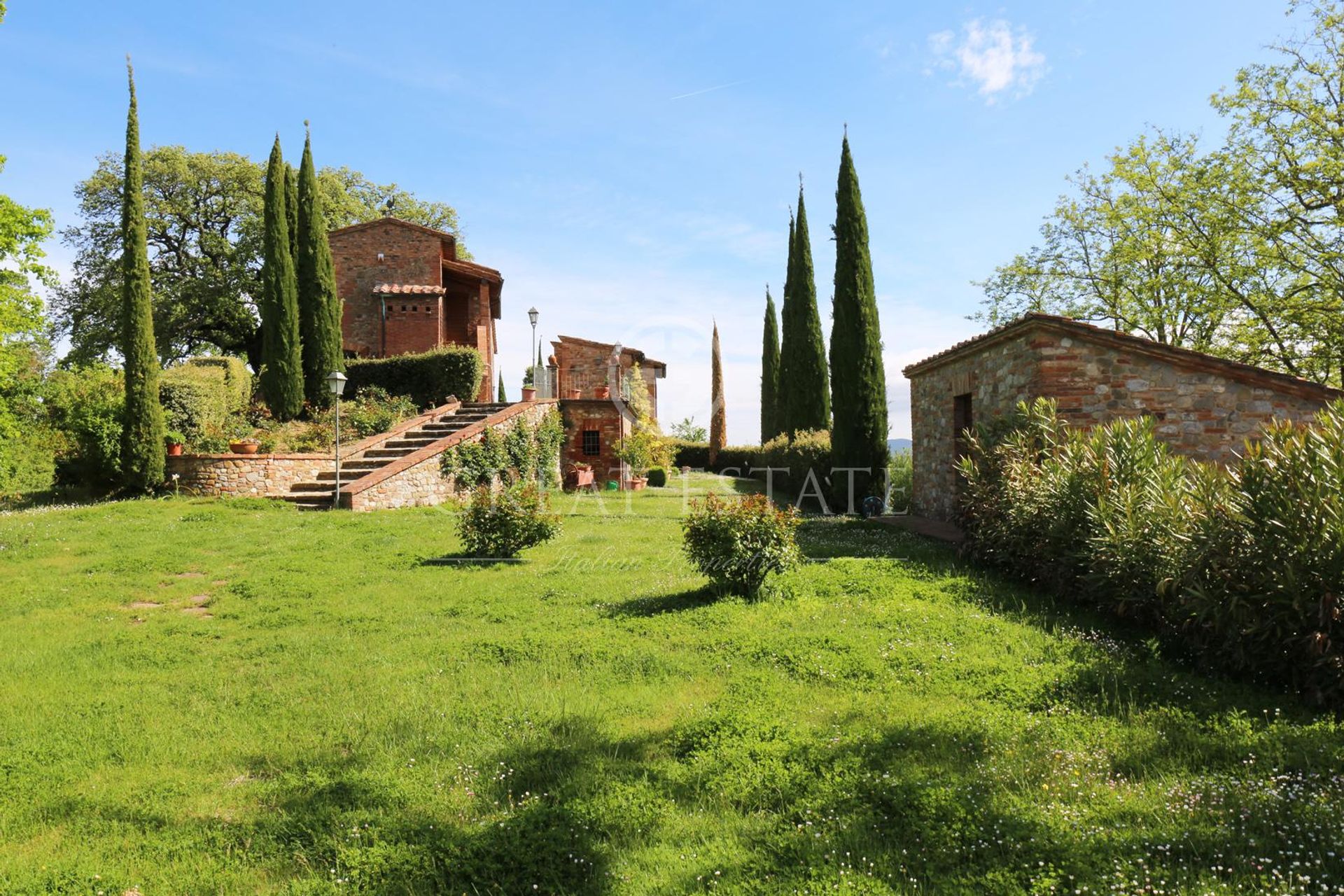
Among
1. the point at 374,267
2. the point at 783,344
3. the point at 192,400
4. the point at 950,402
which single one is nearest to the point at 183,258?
the point at 374,267

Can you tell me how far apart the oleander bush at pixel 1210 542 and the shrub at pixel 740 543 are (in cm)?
264

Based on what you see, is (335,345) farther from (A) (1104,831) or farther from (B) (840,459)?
(A) (1104,831)

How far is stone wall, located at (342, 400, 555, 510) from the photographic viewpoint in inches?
536

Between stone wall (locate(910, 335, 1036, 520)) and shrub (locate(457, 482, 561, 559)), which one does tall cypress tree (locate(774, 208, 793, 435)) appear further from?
shrub (locate(457, 482, 561, 559))

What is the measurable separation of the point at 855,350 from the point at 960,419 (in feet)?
16.3

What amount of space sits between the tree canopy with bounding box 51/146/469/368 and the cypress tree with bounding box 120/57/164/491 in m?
11.8

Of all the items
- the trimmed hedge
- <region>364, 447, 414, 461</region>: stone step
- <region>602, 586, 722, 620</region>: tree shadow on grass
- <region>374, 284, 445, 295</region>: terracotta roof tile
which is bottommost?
<region>602, 586, 722, 620</region>: tree shadow on grass

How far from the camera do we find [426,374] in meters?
20.4

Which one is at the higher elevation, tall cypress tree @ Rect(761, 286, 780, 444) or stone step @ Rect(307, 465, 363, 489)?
tall cypress tree @ Rect(761, 286, 780, 444)

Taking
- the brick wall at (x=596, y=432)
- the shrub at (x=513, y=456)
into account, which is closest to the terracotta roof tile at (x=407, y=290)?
the brick wall at (x=596, y=432)

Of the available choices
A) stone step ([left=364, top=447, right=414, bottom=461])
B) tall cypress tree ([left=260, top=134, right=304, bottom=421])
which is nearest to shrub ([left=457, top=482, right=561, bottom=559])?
stone step ([left=364, top=447, right=414, bottom=461])

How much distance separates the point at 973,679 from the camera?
16.2 feet

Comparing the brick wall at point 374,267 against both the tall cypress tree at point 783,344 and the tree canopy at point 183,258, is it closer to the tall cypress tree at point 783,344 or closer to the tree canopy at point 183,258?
the tree canopy at point 183,258

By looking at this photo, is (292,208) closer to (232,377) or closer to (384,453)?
(232,377)
